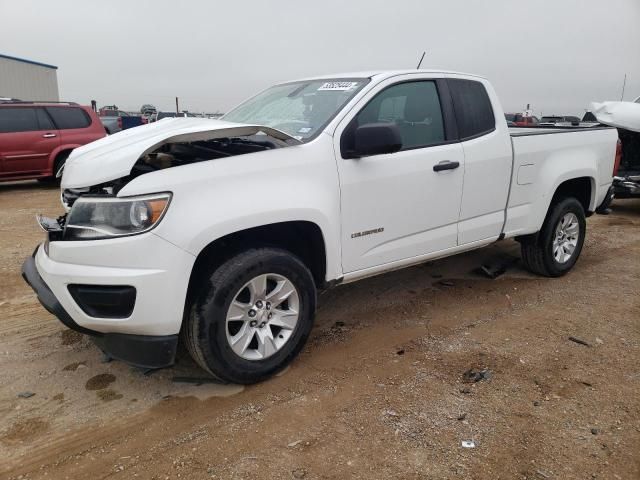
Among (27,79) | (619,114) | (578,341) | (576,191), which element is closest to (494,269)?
(576,191)

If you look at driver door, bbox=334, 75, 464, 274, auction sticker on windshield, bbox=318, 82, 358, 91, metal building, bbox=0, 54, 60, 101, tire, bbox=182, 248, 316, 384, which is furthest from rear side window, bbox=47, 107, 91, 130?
metal building, bbox=0, 54, 60, 101

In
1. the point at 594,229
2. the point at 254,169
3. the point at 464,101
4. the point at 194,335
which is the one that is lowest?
the point at 594,229

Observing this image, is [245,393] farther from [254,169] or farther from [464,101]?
[464,101]

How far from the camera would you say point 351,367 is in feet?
10.6

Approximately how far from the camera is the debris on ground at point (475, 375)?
308cm

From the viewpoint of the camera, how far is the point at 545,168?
177 inches

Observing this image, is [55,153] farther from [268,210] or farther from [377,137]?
[377,137]

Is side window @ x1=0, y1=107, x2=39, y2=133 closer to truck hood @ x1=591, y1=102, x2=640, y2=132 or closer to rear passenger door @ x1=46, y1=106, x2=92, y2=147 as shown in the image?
rear passenger door @ x1=46, y1=106, x2=92, y2=147

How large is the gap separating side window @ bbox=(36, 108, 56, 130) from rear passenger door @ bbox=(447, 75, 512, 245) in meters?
9.11

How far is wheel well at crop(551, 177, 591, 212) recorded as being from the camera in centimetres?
484

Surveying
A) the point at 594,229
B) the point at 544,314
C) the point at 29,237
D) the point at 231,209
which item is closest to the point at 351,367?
the point at 231,209

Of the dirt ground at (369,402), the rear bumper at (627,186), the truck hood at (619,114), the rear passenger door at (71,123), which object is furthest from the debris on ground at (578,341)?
the rear passenger door at (71,123)

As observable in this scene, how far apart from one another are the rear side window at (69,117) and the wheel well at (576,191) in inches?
375

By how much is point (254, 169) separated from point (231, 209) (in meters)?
0.29
